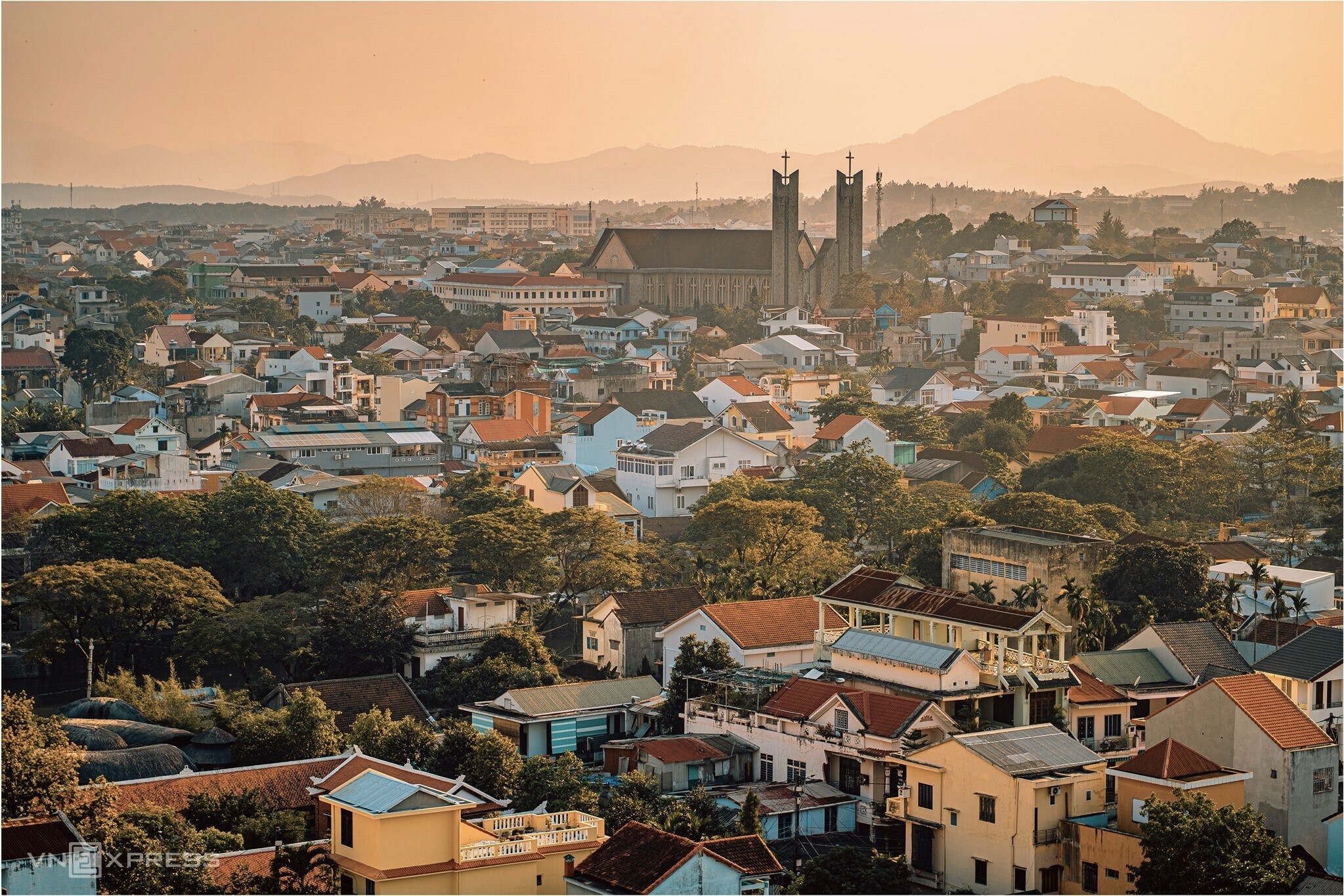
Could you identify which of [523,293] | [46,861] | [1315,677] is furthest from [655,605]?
[523,293]

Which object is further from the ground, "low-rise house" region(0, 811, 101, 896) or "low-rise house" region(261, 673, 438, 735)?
"low-rise house" region(0, 811, 101, 896)

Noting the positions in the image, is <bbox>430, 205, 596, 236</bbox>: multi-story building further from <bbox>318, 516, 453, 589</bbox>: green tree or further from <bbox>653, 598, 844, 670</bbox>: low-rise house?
<bbox>653, 598, 844, 670</bbox>: low-rise house

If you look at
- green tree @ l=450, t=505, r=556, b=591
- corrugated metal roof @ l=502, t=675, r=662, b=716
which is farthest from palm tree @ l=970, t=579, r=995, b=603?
green tree @ l=450, t=505, r=556, b=591

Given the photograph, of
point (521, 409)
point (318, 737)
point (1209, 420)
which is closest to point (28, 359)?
point (521, 409)

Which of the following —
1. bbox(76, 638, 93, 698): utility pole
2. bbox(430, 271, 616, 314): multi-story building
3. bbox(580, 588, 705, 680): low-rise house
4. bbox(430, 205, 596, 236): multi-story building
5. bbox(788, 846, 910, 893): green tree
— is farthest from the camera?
bbox(430, 205, 596, 236): multi-story building

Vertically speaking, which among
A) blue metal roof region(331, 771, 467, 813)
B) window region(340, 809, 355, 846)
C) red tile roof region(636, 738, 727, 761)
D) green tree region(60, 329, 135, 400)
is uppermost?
green tree region(60, 329, 135, 400)

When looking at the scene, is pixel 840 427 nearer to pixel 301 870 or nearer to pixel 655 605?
pixel 655 605

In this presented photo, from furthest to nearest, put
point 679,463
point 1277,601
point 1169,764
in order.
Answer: point 679,463, point 1277,601, point 1169,764

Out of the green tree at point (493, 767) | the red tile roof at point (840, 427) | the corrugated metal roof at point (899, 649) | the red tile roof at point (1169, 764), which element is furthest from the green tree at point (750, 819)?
the red tile roof at point (840, 427)
